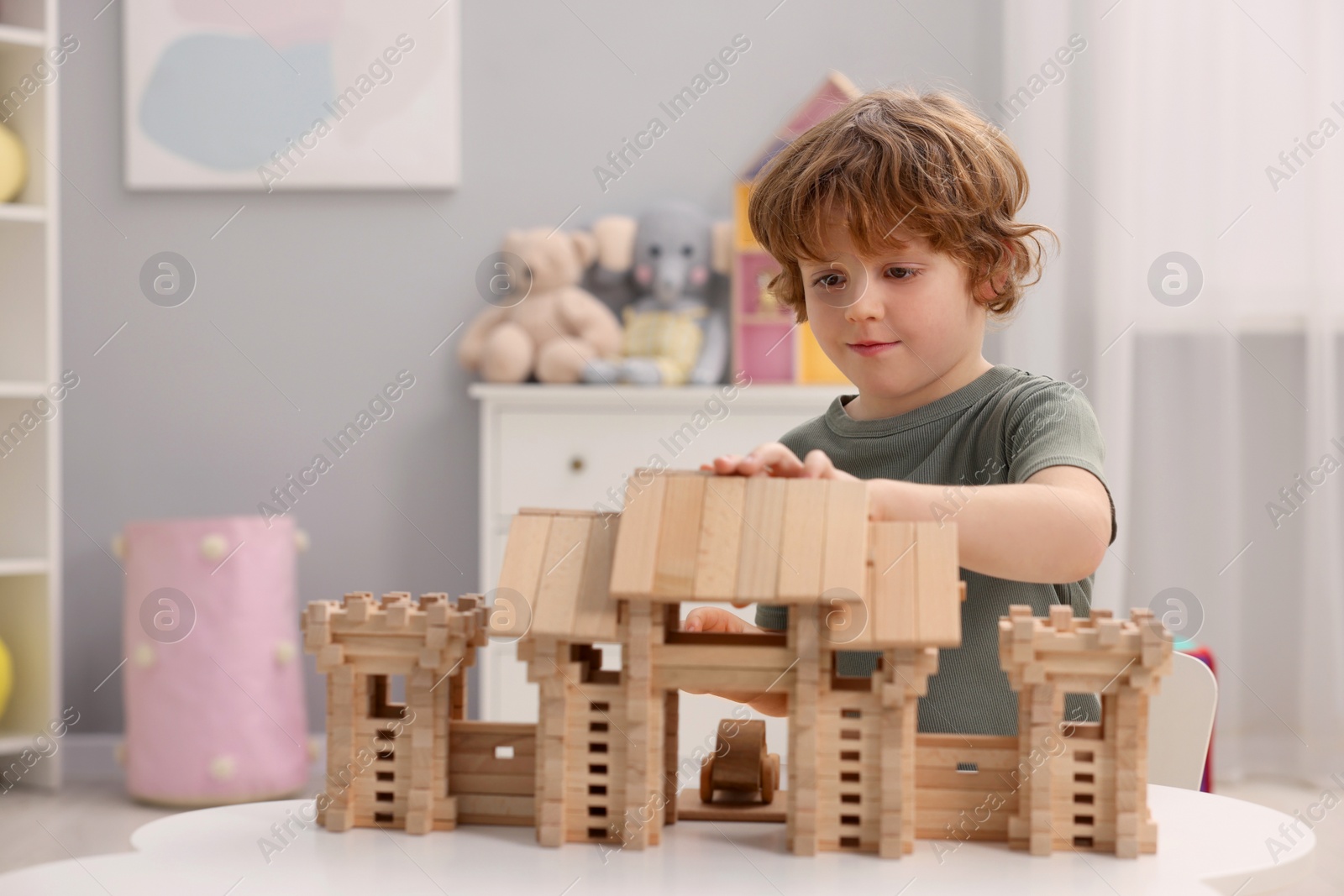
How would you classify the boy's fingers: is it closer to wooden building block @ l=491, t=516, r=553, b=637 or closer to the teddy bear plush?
wooden building block @ l=491, t=516, r=553, b=637

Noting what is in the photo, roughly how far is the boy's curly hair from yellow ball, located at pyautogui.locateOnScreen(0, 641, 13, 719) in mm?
1912

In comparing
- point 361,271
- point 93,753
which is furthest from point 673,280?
point 93,753

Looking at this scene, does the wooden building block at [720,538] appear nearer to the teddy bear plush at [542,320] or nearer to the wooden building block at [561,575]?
the wooden building block at [561,575]

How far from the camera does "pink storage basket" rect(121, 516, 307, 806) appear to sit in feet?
7.01

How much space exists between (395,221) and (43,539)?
951 mm

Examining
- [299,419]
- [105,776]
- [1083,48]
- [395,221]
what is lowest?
[105,776]

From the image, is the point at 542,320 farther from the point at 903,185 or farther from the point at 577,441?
the point at 903,185

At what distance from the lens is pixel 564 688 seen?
24.4 inches

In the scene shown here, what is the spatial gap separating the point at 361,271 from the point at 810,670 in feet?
7.14

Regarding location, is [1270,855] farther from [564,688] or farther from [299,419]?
[299,419]

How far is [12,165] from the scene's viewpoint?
2268mm

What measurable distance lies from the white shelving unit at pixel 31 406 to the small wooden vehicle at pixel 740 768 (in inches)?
77.5

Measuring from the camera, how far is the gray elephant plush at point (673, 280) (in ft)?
7.93

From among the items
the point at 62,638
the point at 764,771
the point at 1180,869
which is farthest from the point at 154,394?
the point at 1180,869
